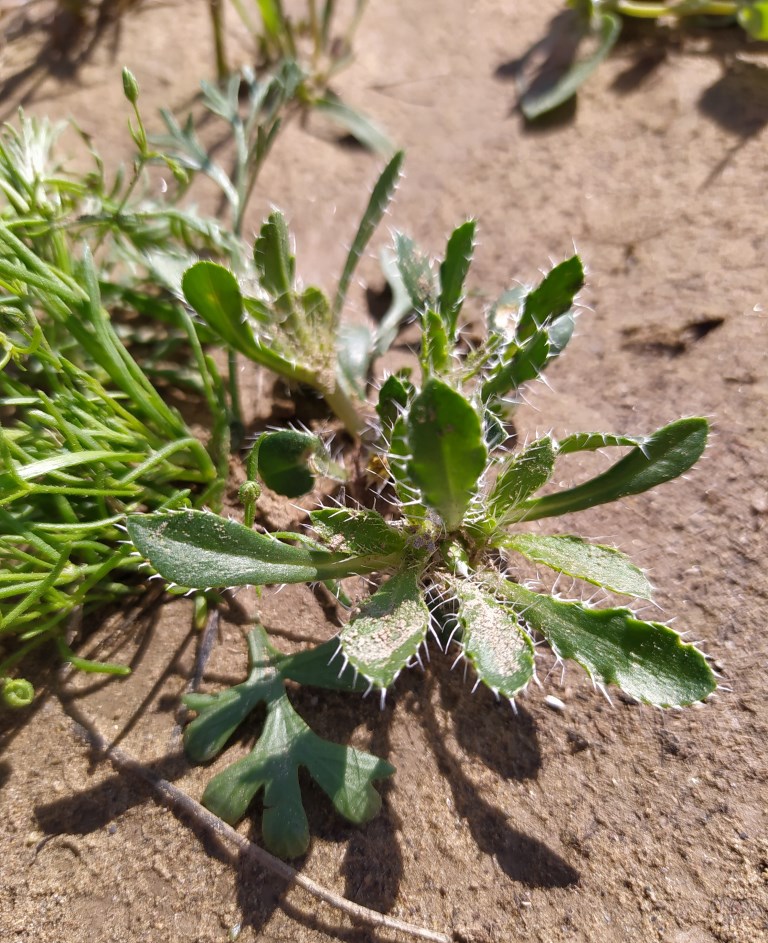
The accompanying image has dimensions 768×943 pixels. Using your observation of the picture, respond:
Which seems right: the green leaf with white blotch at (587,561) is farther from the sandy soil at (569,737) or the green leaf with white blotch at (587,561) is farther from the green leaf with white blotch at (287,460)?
the green leaf with white blotch at (287,460)

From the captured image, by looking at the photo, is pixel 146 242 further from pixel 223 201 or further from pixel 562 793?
pixel 562 793

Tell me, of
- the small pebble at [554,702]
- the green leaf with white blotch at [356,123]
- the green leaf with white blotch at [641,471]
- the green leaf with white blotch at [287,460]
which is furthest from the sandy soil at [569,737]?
the green leaf with white blotch at [356,123]

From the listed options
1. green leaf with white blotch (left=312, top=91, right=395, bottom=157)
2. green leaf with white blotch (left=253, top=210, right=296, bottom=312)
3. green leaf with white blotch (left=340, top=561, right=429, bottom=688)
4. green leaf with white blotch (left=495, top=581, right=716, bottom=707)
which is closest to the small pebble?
green leaf with white blotch (left=495, top=581, right=716, bottom=707)

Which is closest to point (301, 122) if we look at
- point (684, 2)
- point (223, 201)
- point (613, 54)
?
point (223, 201)

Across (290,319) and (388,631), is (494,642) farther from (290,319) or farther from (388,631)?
(290,319)

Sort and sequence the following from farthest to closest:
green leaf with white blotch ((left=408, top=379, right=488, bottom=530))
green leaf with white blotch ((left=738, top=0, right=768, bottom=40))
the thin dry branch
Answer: green leaf with white blotch ((left=738, top=0, right=768, bottom=40)), the thin dry branch, green leaf with white blotch ((left=408, top=379, right=488, bottom=530))

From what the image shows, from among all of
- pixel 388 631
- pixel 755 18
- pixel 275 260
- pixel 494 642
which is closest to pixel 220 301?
pixel 275 260

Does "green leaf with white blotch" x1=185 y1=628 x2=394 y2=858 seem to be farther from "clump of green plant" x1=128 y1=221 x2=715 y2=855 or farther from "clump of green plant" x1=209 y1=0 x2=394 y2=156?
"clump of green plant" x1=209 y1=0 x2=394 y2=156
